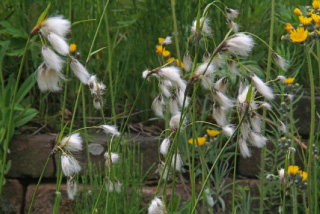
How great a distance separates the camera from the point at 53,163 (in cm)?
286

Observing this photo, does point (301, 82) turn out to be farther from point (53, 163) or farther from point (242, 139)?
point (242, 139)

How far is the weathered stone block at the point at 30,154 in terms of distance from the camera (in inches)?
112

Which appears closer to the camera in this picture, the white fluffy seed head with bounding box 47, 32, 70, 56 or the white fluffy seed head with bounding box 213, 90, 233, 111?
the white fluffy seed head with bounding box 47, 32, 70, 56

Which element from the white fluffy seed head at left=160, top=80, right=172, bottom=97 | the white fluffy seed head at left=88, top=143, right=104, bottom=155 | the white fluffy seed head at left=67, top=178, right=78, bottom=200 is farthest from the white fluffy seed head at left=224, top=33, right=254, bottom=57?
the white fluffy seed head at left=88, top=143, right=104, bottom=155

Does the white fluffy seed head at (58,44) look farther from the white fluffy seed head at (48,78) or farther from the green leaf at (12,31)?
the green leaf at (12,31)

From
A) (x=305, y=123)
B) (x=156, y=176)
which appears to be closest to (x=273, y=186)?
(x=305, y=123)

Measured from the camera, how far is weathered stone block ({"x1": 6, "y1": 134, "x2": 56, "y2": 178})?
112 inches

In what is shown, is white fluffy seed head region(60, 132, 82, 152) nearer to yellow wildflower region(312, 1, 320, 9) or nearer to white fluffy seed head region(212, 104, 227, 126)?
white fluffy seed head region(212, 104, 227, 126)

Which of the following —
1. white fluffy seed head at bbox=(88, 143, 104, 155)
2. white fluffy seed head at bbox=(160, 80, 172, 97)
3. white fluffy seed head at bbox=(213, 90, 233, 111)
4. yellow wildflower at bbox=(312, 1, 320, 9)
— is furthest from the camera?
white fluffy seed head at bbox=(88, 143, 104, 155)

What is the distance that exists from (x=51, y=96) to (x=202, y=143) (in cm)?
130

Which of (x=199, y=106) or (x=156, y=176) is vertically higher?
(x=199, y=106)

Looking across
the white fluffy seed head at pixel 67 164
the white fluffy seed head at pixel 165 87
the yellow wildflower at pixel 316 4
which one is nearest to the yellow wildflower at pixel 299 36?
the yellow wildflower at pixel 316 4

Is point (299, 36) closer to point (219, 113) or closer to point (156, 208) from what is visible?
point (219, 113)

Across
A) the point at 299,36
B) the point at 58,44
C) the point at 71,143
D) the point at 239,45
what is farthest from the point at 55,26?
the point at 299,36
